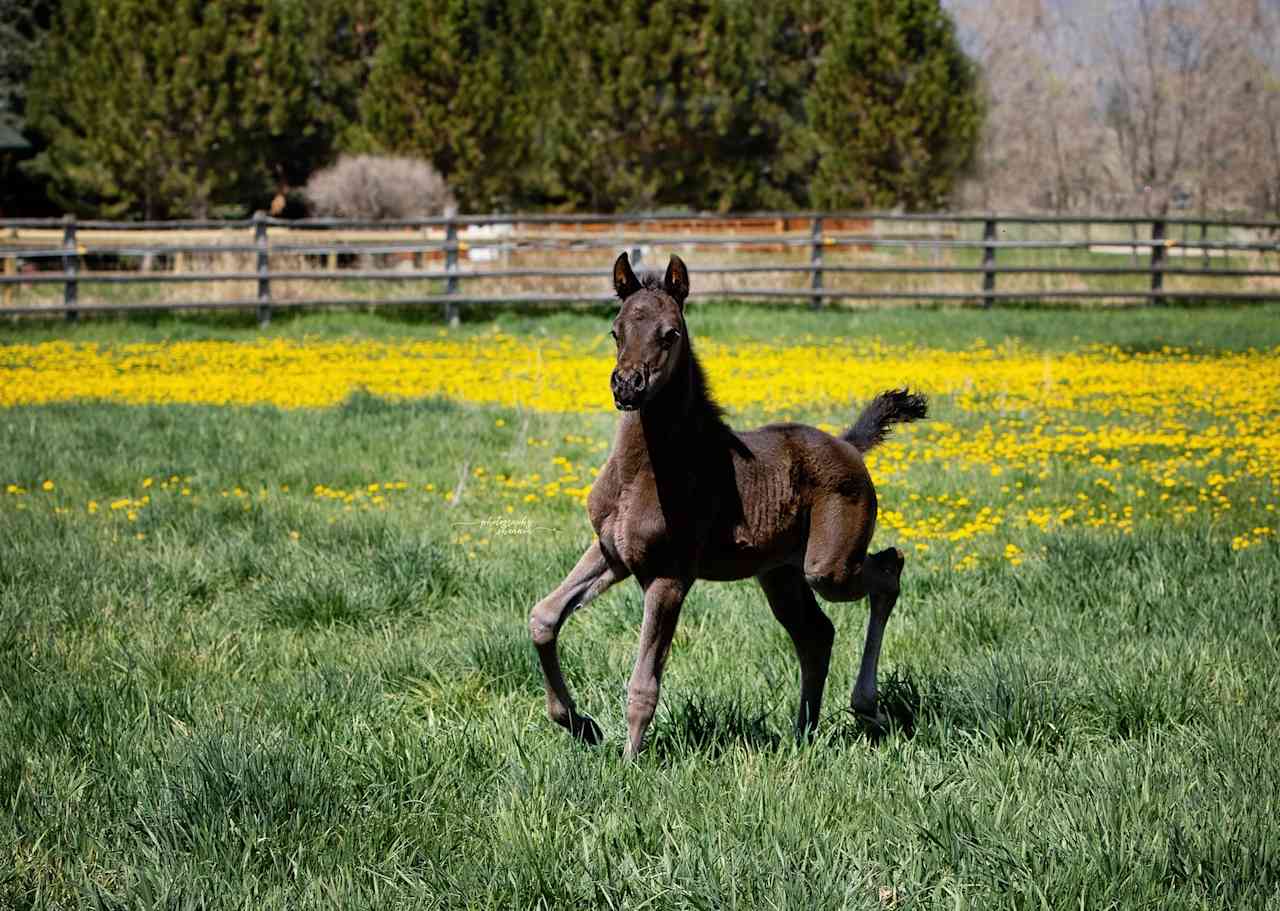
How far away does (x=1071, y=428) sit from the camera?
10.0 metres

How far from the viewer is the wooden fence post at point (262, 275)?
63.8 feet

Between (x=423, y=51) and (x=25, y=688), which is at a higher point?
(x=423, y=51)

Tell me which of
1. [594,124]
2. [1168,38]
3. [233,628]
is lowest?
[233,628]

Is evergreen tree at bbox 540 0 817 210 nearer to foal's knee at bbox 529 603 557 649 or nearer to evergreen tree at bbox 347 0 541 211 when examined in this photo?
evergreen tree at bbox 347 0 541 211

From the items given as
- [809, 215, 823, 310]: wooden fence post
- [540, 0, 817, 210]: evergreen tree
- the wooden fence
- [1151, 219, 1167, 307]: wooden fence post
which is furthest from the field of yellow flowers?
[540, 0, 817, 210]: evergreen tree

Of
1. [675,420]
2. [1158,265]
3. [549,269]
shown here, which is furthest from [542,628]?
[1158,265]

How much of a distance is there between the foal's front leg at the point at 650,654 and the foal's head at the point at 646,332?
1.69ft

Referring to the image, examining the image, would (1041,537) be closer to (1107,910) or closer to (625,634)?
(625,634)

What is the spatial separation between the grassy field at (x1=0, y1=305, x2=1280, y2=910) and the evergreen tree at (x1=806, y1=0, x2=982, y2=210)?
27.0m

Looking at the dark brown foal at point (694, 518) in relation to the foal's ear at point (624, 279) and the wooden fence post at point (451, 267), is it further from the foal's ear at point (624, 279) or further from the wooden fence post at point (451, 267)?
the wooden fence post at point (451, 267)

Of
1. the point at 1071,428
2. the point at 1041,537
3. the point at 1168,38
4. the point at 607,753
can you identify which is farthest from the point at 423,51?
the point at 607,753

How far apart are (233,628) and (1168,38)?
3878 cm

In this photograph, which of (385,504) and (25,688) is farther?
(385,504)

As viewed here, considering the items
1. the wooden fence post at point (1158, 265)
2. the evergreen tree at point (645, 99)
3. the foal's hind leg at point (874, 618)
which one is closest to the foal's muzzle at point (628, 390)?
the foal's hind leg at point (874, 618)
